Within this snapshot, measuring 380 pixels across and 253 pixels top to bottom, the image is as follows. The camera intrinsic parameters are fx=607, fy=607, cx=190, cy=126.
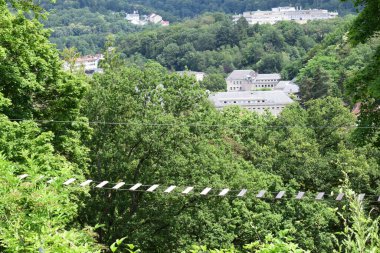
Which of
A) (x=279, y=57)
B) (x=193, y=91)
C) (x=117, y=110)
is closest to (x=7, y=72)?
(x=117, y=110)

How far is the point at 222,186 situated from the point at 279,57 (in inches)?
5138

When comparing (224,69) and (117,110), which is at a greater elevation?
(117,110)

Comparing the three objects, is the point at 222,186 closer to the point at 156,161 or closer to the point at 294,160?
the point at 156,161

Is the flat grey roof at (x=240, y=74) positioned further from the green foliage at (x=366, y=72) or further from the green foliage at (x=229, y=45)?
the green foliage at (x=366, y=72)

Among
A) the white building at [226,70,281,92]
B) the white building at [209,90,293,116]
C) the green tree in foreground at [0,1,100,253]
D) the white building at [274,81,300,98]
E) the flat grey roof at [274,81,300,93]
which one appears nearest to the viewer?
the green tree in foreground at [0,1,100,253]

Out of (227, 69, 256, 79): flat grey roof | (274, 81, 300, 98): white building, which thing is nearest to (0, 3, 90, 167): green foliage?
(274, 81, 300, 98): white building

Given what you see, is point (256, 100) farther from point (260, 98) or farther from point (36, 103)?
point (36, 103)

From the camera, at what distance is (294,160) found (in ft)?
79.3

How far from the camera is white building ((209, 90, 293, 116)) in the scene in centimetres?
9461

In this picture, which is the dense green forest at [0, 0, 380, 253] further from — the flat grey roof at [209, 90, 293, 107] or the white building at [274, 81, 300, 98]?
the white building at [274, 81, 300, 98]

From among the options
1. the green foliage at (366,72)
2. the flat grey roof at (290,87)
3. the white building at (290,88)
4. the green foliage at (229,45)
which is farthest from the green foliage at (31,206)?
the green foliage at (229,45)

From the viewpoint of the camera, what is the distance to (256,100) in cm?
9869

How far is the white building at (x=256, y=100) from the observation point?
9461cm

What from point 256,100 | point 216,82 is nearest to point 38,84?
point 256,100
